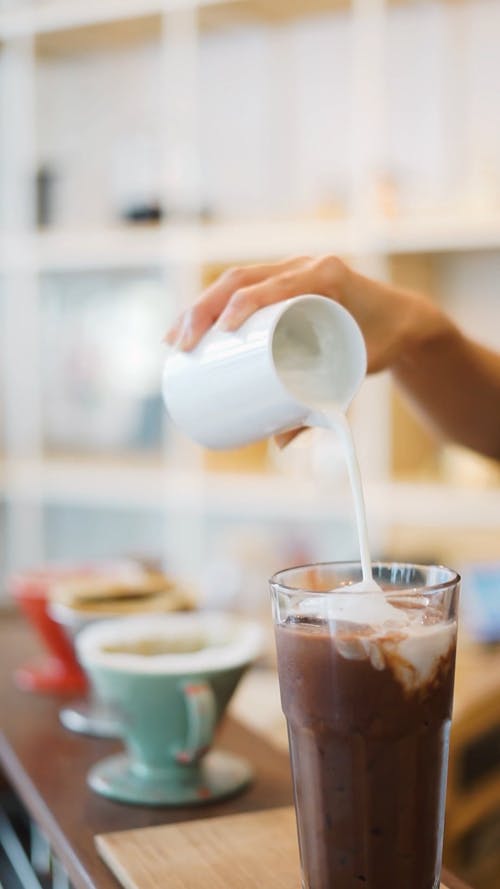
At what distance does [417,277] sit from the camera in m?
2.95

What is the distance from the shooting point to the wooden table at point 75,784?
2.78ft

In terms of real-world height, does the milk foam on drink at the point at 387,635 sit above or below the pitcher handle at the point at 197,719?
above

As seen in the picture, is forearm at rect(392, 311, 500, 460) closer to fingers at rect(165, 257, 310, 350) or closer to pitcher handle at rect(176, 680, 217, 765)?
fingers at rect(165, 257, 310, 350)

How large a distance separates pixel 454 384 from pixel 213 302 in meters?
0.43

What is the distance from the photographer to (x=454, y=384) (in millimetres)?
1243

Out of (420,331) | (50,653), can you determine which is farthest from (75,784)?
(420,331)

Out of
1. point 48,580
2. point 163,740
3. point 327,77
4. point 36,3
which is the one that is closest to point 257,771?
point 163,740

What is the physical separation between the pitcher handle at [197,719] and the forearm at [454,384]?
40 centimetres

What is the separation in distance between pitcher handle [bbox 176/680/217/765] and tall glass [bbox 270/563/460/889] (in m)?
0.22

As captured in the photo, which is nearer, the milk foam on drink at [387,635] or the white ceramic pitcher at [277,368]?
the milk foam on drink at [387,635]

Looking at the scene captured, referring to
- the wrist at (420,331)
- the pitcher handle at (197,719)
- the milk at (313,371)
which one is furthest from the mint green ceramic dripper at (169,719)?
the wrist at (420,331)

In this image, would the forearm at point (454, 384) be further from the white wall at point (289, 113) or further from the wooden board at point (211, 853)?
the white wall at point (289, 113)

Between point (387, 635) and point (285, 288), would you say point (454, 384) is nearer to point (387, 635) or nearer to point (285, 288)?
point (285, 288)

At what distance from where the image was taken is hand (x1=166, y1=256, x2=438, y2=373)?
33.5 inches
